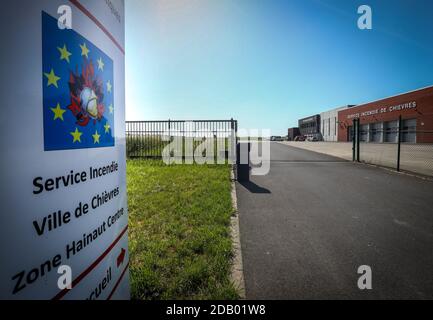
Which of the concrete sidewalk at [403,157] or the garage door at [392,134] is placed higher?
the garage door at [392,134]

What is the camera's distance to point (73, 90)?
1390 mm

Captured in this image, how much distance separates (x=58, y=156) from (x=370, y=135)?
5240 centimetres

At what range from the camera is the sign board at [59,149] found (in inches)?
39.9

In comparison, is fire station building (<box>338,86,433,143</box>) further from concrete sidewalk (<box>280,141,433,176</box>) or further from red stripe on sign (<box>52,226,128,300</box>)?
red stripe on sign (<box>52,226,128,300</box>)

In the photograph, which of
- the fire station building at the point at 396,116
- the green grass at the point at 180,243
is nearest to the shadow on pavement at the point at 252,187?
the green grass at the point at 180,243

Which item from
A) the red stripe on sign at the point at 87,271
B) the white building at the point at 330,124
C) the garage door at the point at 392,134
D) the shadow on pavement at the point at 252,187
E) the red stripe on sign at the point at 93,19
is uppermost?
the white building at the point at 330,124

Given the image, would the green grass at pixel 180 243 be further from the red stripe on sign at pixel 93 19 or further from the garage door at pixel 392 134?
the garage door at pixel 392 134

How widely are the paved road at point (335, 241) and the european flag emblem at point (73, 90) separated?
2296mm

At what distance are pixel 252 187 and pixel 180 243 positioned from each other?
182 inches

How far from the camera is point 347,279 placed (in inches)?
111

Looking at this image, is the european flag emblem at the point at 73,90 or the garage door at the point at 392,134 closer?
the european flag emblem at the point at 73,90
